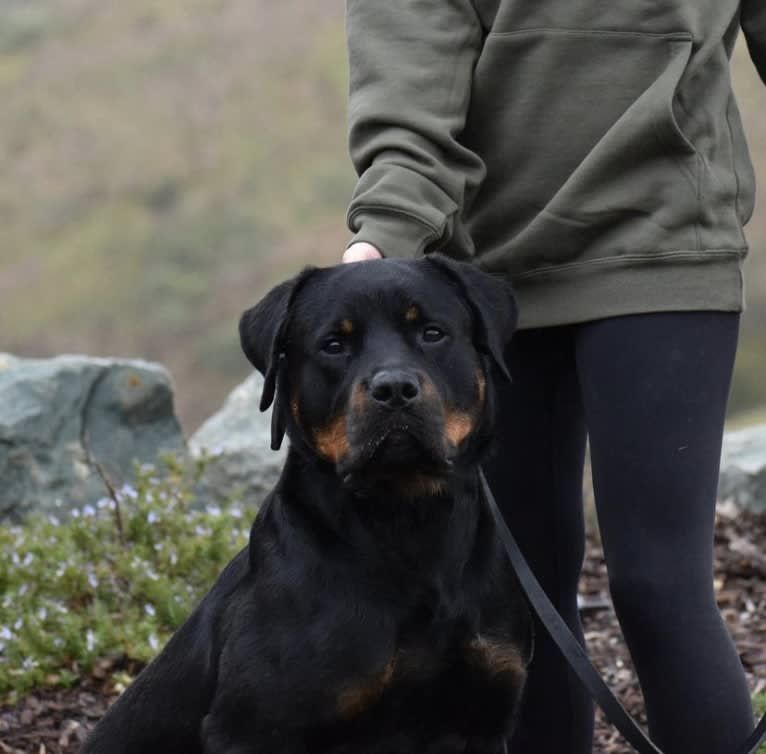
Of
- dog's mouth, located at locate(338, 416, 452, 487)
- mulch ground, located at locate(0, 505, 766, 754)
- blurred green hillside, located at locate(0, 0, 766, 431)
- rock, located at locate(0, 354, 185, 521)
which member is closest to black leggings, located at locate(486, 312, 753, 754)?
dog's mouth, located at locate(338, 416, 452, 487)

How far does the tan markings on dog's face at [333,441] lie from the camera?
2906mm

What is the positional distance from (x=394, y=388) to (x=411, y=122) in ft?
2.07

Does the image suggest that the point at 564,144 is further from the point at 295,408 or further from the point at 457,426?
the point at 295,408

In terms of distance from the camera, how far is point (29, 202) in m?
22.8

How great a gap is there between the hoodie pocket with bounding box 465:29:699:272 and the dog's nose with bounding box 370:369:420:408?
0.47 metres

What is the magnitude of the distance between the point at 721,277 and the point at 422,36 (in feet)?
2.67

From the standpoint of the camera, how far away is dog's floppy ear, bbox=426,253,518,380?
302 cm

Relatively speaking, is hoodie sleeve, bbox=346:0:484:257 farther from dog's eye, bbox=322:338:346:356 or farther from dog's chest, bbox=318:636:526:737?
dog's chest, bbox=318:636:526:737

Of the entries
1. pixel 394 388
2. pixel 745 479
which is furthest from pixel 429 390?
pixel 745 479

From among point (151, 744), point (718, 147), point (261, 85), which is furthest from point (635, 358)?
point (261, 85)

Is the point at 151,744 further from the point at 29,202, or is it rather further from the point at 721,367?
the point at 29,202

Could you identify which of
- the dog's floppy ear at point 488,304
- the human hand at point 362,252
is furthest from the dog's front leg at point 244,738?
the human hand at point 362,252

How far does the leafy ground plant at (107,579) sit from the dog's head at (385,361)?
6.19 ft

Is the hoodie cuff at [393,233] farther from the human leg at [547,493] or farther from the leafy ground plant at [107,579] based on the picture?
the leafy ground plant at [107,579]
